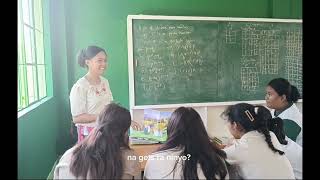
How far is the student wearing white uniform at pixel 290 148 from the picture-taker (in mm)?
1877

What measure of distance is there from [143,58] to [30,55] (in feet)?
2.07

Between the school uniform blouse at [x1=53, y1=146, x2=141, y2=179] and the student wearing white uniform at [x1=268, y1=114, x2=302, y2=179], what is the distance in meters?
0.87

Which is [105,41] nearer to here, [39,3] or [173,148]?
[39,3]

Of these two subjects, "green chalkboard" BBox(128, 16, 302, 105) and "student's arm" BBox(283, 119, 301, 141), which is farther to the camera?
"student's arm" BBox(283, 119, 301, 141)

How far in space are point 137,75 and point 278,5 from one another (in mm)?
994

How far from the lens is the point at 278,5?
6.23ft

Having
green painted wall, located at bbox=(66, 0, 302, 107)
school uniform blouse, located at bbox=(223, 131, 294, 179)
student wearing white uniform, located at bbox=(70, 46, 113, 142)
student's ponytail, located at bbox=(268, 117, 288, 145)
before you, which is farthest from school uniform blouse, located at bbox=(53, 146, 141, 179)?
student's ponytail, located at bbox=(268, 117, 288, 145)

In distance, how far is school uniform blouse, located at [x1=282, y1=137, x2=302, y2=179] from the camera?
1879mm

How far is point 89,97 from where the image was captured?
1744 millimetres

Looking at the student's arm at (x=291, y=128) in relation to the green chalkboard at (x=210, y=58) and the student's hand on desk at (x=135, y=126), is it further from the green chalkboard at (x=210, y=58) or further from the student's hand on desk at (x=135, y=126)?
the student's hand on desk at (x=135, y=126)

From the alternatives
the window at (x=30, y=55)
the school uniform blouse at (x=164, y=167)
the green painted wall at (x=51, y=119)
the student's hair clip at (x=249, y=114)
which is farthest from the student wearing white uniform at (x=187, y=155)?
the window at (x=30, y=55)

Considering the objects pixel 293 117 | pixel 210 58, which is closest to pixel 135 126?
pixel 210 58

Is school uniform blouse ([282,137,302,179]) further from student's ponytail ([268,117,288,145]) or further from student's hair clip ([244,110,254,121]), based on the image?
student's hair clip ([244,110,254,121])
